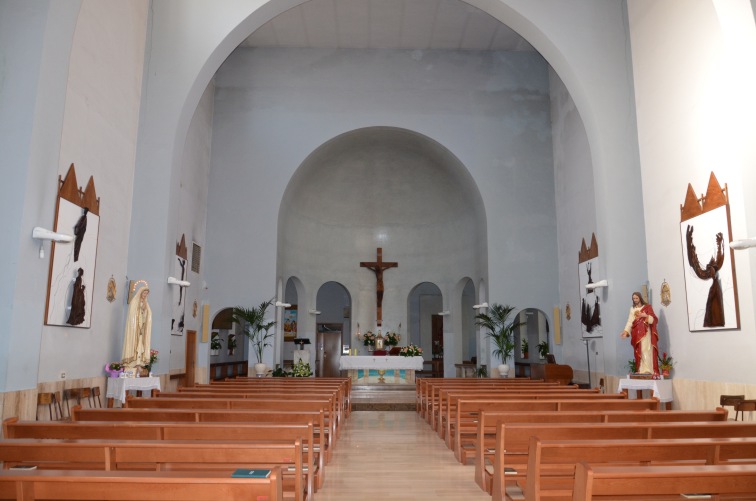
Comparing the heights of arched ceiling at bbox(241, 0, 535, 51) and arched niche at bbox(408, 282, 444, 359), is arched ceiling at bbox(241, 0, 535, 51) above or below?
above

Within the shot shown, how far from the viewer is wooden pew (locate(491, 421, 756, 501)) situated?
3.93m

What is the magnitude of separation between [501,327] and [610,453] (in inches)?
473

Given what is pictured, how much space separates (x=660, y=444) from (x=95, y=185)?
7.53m

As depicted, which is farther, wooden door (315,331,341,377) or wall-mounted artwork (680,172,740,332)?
wooden door (315,331,341,377)

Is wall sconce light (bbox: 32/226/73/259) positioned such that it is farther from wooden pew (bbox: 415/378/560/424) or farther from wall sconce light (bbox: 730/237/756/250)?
wall sconce light (bbox: 730/237/756/250)

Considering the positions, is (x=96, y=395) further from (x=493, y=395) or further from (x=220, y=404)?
(x=493, y=395)

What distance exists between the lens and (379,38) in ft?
52.2

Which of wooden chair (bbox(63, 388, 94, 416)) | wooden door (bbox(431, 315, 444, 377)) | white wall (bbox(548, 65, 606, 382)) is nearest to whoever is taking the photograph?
wooden chair (bbox(63, 388, 94, 416))

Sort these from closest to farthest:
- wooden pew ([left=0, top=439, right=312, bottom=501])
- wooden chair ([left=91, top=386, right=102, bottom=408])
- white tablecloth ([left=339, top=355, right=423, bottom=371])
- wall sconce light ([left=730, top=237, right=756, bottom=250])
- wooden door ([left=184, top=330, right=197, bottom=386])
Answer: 1. wooden pew ([left=0, top=439, right=312, bottom=501])
2. wall sconce light ([left=730, top=237, right=756, bottom=250])
3. wooden chair ([left=91, top=386, right=102, bottom=408])
4. wooden door ([left=184, top=330, right=197, bottom=386])
5. white tablecloth ([left=339, top=355, right=423, bottom=371])

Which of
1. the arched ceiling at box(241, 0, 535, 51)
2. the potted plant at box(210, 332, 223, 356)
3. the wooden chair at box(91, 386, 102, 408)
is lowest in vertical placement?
the wooden chair at box(91, 386, 102, 408)

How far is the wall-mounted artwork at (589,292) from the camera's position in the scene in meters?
12.1

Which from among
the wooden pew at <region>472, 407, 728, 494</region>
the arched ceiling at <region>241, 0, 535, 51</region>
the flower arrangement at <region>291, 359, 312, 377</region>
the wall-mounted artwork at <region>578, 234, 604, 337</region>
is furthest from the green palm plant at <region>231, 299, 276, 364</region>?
the wooden pew at <region>472, 407, 728, 494</region>

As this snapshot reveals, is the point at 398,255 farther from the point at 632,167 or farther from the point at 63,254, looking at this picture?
the point at 63,254

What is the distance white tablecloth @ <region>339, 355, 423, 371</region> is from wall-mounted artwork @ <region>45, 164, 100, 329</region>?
8.05 m
